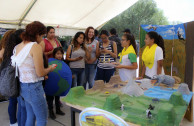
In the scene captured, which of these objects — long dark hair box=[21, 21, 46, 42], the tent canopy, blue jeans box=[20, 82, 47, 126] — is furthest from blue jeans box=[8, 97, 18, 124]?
the tent canopy

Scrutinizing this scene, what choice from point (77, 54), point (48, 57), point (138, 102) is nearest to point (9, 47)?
point (48, 57)

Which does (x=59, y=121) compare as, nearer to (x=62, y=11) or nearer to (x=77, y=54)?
(x=77, y=54)

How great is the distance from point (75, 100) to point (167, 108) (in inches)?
32.0

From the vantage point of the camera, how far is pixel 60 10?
4.72 metres

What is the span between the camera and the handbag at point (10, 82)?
1.70 meters

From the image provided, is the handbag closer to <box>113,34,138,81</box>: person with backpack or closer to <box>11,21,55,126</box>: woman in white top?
<box>11,21,55,126</box>: woman in white top

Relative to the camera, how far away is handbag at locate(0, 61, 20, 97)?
5.56ft

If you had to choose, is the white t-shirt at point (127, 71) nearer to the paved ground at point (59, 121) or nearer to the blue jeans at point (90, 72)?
the blue jeans at point (90, 72)

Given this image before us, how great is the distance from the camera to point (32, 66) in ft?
5.45

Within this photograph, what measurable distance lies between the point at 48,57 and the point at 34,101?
1268 mm

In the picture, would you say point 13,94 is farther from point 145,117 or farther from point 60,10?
point 60,10

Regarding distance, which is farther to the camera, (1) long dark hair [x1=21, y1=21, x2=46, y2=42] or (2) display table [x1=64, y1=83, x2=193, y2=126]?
(1) long dark hair [x1=21, y1=21, x2=46, y2=42]

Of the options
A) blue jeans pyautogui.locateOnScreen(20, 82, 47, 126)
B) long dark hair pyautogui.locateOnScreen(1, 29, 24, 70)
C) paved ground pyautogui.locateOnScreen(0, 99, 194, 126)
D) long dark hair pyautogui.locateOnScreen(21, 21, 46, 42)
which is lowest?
paved ground pyautogui.locateOnScreen(0, 99, 194, 126)

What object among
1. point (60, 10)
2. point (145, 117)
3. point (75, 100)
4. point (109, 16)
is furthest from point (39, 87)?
point (109, 16)
